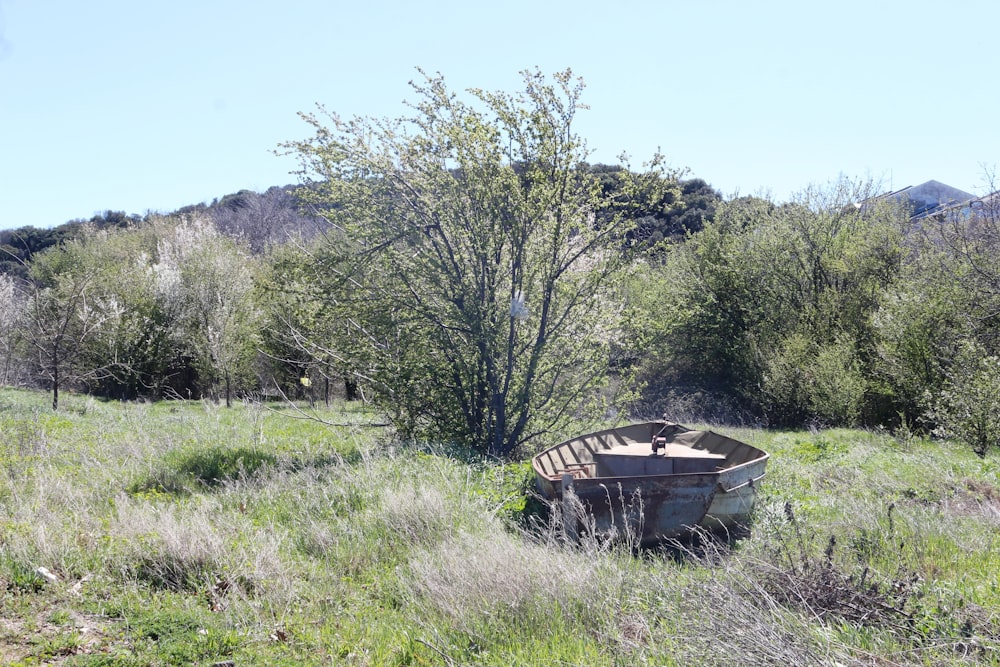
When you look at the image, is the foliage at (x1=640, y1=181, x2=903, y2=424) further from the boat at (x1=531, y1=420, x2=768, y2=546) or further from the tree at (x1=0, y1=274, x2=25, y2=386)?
the tree at (x1=0, y1=274, x2=25, y2=386)

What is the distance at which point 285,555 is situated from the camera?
5.84 metres

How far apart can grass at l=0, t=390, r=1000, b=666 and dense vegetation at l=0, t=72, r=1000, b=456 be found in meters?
2.65

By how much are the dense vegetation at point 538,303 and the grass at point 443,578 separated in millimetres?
2655

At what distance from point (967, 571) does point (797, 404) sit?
17.7 meters

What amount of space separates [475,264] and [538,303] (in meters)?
1.08

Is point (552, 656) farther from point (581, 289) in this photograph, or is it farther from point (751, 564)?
point (581, 289)

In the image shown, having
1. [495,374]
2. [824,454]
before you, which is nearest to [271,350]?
[495,374]

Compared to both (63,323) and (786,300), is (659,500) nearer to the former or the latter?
(63,323)

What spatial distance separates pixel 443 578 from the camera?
497 cm

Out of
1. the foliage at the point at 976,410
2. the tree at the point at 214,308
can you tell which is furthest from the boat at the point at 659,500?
the tree at the point at 214,308

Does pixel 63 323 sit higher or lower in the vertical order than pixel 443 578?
higher

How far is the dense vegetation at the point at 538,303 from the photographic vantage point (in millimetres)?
10008

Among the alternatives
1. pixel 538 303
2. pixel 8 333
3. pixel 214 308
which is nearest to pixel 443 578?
pixel 538 303

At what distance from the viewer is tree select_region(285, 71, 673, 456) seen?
31.8ft
